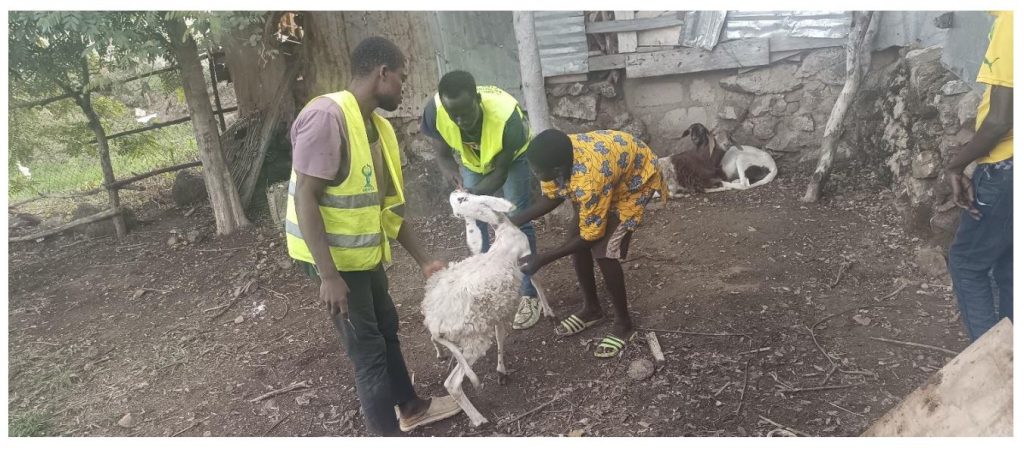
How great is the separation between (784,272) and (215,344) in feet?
11.2

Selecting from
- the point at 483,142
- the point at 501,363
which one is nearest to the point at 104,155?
the point at 483,142

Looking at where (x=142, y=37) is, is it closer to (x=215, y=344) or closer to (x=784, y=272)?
(x=215, y=344)

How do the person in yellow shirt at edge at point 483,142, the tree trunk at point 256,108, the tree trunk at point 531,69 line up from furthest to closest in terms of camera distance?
the tree trunk at point 256,108 < the tree trunk at point 531,69 < the person in yellow shirt at edge at point 483,142

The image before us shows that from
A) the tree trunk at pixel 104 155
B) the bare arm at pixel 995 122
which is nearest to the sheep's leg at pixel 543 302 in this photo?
the bare arm at pixel 995 122

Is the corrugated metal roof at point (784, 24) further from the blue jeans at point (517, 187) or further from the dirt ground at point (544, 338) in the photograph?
the blue jeans at point (517, 187)

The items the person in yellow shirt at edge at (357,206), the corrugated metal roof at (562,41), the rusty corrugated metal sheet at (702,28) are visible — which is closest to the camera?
the person in yellow shirt at edge at (357,206)

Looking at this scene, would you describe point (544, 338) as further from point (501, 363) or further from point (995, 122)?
point (995, 122)

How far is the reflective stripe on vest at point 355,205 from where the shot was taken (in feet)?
6.71

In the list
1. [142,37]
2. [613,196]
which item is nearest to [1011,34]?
[613,196]

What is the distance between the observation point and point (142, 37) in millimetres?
4043

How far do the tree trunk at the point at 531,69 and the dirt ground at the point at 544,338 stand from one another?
0.85 metres

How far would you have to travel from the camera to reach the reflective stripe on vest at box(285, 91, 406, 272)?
6.71 ft

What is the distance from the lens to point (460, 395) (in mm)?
2660

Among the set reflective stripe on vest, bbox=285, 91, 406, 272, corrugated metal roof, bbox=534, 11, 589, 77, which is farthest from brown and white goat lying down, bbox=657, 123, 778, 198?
reflective stripe on vest, bbox=285, 91, 406, 272
